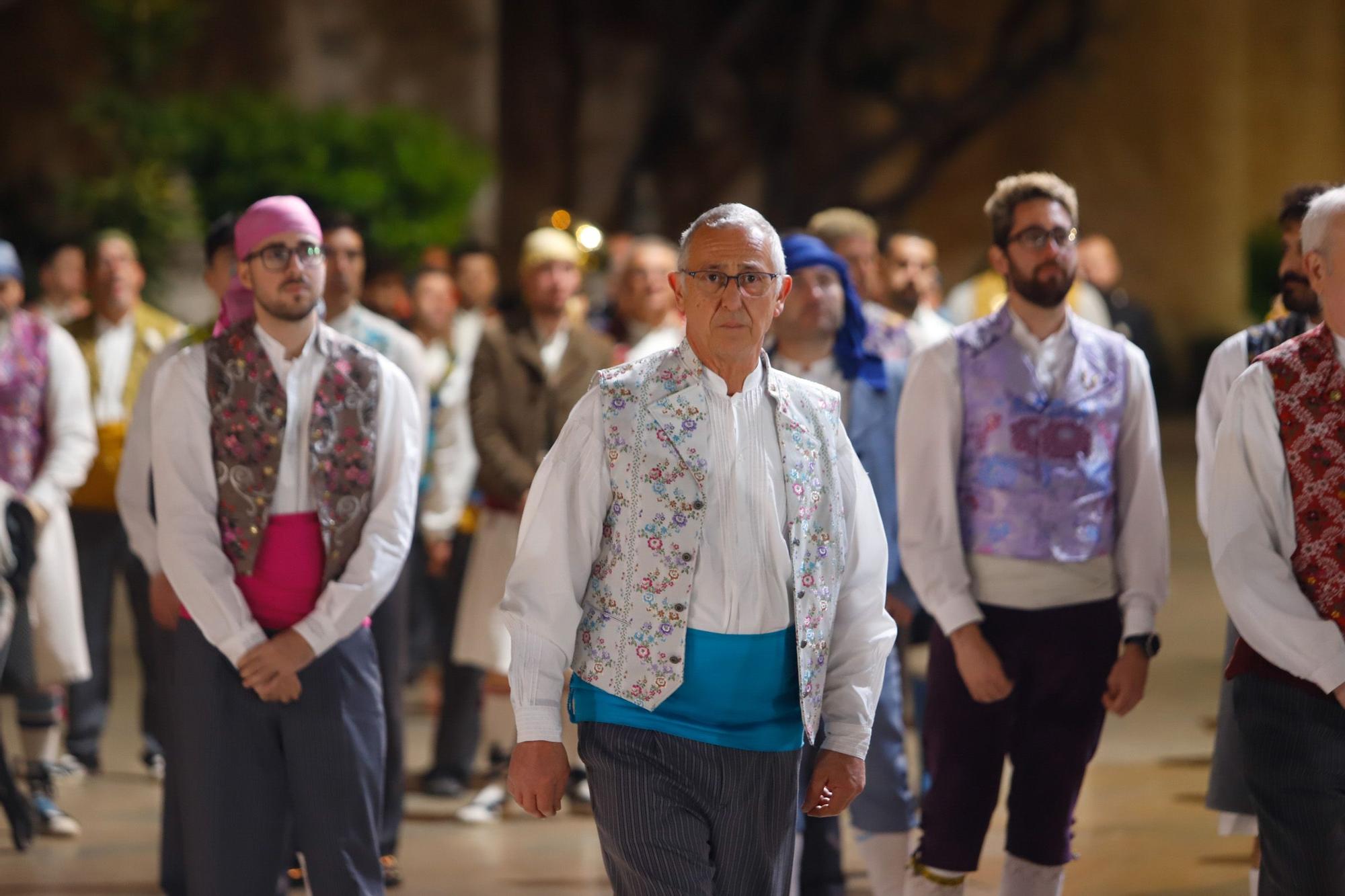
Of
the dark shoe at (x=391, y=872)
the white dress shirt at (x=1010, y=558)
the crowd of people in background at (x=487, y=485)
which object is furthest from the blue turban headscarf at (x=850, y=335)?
the dark shoe at (x=391, y=872)

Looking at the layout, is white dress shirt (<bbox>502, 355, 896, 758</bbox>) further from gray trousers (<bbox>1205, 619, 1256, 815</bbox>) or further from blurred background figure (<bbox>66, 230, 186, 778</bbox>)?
blurred background figure (<bbox>66, 230, 186, 778</bbox>)

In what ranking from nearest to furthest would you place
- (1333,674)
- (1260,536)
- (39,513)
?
(1333,674), (1260,536), (39,513)

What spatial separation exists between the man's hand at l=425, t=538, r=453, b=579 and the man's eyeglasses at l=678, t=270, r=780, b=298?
13.5ft

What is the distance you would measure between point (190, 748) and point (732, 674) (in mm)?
1476

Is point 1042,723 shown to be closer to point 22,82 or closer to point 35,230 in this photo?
point 35,230

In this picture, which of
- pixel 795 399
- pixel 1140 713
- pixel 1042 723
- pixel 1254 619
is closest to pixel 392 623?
pixel 1042 723

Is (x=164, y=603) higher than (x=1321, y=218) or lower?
lower

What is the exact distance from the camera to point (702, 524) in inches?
125

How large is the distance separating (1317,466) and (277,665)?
2224mm

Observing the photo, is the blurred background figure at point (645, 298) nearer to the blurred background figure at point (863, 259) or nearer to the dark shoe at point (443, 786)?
the blurred background figure at point (863, 259)

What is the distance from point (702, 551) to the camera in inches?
125

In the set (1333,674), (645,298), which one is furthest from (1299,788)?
(645,298)

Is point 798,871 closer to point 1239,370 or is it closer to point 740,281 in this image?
point 1239,370

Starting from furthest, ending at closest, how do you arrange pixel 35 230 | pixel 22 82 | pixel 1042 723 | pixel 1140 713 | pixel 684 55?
pixel 684 55 < pixel 22 82 < pixel 35 230 < pixel 1140 713 < pixel 1042 723
